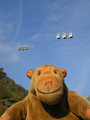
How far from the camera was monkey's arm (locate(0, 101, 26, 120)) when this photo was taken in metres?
2.72

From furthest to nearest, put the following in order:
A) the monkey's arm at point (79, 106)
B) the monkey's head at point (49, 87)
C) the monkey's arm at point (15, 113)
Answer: the monkey's arm at point (15, 113), the monkey's arm at point (79, 106), the monkey's head at point (49, 87)

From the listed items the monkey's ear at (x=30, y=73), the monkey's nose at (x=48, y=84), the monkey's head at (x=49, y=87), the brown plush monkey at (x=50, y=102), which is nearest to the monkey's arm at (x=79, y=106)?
the brown plush monkey at (x=50, y=102)

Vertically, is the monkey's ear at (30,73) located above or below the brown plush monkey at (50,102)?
above

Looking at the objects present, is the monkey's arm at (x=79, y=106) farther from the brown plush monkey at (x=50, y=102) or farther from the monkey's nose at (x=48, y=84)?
the monkey's nose at (x=48, y=84)

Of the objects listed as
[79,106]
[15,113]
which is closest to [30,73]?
[15,113]

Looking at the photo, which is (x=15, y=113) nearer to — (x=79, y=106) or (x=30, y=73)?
(x=30, y=73)

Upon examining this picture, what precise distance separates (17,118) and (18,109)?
0.15 m

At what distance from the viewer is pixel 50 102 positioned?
233cm

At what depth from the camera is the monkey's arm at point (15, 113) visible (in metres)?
2.72

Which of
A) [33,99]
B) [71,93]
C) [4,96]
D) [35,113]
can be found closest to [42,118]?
[35,113]

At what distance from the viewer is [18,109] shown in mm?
2906

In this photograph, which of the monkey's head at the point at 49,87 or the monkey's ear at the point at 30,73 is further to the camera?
the monkey's ear at the point at 30,73

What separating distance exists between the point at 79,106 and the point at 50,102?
0.57 meters

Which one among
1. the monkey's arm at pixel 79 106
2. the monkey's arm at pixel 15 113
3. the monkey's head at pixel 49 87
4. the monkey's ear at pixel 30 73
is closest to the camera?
the monkey's head at pixel 49 87
